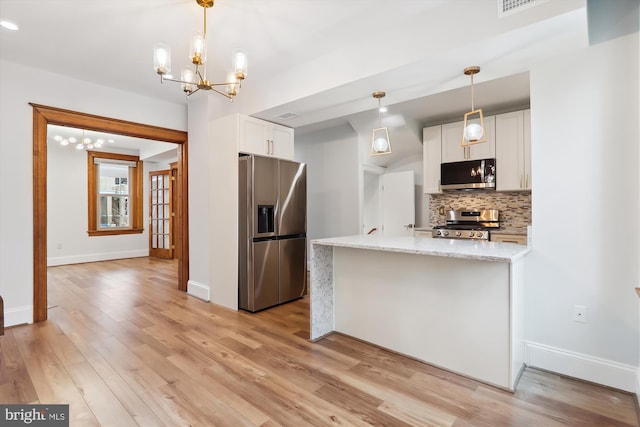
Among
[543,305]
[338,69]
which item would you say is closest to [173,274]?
[338,69]

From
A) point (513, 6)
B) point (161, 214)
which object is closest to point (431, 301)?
point (513, 6)

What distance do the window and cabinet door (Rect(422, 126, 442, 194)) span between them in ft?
22.3

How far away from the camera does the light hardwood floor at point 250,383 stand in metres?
1.78

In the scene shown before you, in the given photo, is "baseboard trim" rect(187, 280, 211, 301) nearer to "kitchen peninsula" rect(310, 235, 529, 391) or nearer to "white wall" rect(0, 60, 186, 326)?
"white wall" rect(0, 60, 186, 326)

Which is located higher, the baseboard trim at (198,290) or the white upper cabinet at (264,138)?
the white upper cabinet at (264,138)

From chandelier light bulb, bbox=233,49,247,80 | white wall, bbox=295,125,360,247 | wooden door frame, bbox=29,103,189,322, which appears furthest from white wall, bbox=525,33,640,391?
wooden door frame, bbox=29,103,189,322

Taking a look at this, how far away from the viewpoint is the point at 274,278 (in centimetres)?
382

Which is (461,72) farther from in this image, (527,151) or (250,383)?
(250,383)

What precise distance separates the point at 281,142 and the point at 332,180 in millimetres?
1754

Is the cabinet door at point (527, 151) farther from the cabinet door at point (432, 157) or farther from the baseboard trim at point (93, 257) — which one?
the baseboard trim at point (93, 257)

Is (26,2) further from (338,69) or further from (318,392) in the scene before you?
(318,392)

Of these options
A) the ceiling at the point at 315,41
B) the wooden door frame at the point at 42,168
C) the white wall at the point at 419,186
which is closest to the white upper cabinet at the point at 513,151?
the ceiling at the point at 315,41

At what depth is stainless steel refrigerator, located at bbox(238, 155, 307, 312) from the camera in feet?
11.8

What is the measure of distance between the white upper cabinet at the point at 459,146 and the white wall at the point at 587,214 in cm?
244
